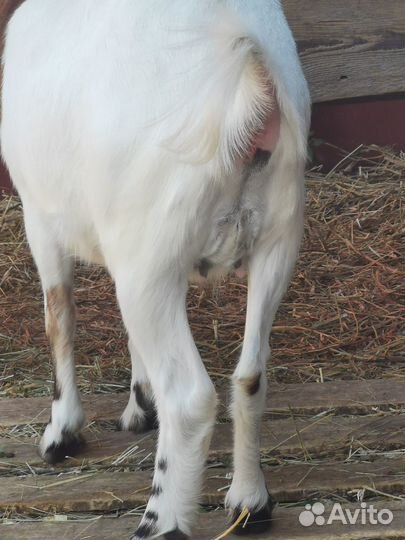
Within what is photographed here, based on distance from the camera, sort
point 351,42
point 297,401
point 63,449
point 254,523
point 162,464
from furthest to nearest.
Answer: point 351,42
point 297,401
point 63,449
point 254,523
point 162,464

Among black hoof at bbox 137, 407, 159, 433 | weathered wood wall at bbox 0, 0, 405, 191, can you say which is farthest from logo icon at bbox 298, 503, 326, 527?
weathered wood wall at bbox 0, 0, 405, 191

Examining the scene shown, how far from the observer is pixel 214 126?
253 centimetres

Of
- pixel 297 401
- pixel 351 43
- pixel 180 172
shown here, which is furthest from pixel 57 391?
pixel 351 43

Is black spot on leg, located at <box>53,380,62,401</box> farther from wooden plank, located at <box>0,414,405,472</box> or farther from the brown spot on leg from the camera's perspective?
the brown spot on leg

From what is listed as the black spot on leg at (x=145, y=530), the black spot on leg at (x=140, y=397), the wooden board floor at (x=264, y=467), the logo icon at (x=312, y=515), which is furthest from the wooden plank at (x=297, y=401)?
the black spot on leg at (x=145, y=530)

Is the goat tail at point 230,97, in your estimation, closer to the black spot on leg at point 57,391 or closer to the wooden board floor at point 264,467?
the wooden board floor at point 264,467

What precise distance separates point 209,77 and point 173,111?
13 cm

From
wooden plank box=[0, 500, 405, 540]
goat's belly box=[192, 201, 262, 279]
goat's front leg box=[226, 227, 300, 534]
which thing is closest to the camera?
goat's belly box=[192, 201, 262, 279]

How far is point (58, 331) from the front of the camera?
3645mm

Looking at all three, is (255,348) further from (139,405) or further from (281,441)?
(139,405)

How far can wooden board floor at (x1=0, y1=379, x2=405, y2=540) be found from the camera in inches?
123

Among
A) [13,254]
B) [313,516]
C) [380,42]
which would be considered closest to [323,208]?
[380,42]

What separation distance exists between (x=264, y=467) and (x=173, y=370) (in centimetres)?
81

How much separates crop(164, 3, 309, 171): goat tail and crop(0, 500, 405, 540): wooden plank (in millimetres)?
1145
